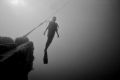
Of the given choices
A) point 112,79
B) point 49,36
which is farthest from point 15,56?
point 112,79

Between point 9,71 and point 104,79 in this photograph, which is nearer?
point 9,71

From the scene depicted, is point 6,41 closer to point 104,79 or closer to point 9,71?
point 9,71

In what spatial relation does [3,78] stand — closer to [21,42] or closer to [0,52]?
[0,52]

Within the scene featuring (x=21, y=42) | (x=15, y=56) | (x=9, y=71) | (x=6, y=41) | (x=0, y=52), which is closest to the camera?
(x=9, y=71)

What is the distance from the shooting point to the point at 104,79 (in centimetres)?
19150

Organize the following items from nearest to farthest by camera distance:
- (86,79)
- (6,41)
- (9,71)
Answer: (9,71)
(6,41)
(86,79)

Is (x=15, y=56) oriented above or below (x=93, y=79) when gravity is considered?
above

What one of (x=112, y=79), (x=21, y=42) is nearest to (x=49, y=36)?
(x=21, y=42)

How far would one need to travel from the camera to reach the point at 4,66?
15.5 feet

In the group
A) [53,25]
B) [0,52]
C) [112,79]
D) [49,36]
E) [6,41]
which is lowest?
[112,79]

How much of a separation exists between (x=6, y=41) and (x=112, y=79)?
Result: 205342 millimetres

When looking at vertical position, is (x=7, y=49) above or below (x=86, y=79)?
above

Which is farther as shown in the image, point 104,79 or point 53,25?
point 104,79

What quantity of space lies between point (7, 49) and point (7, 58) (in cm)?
167
